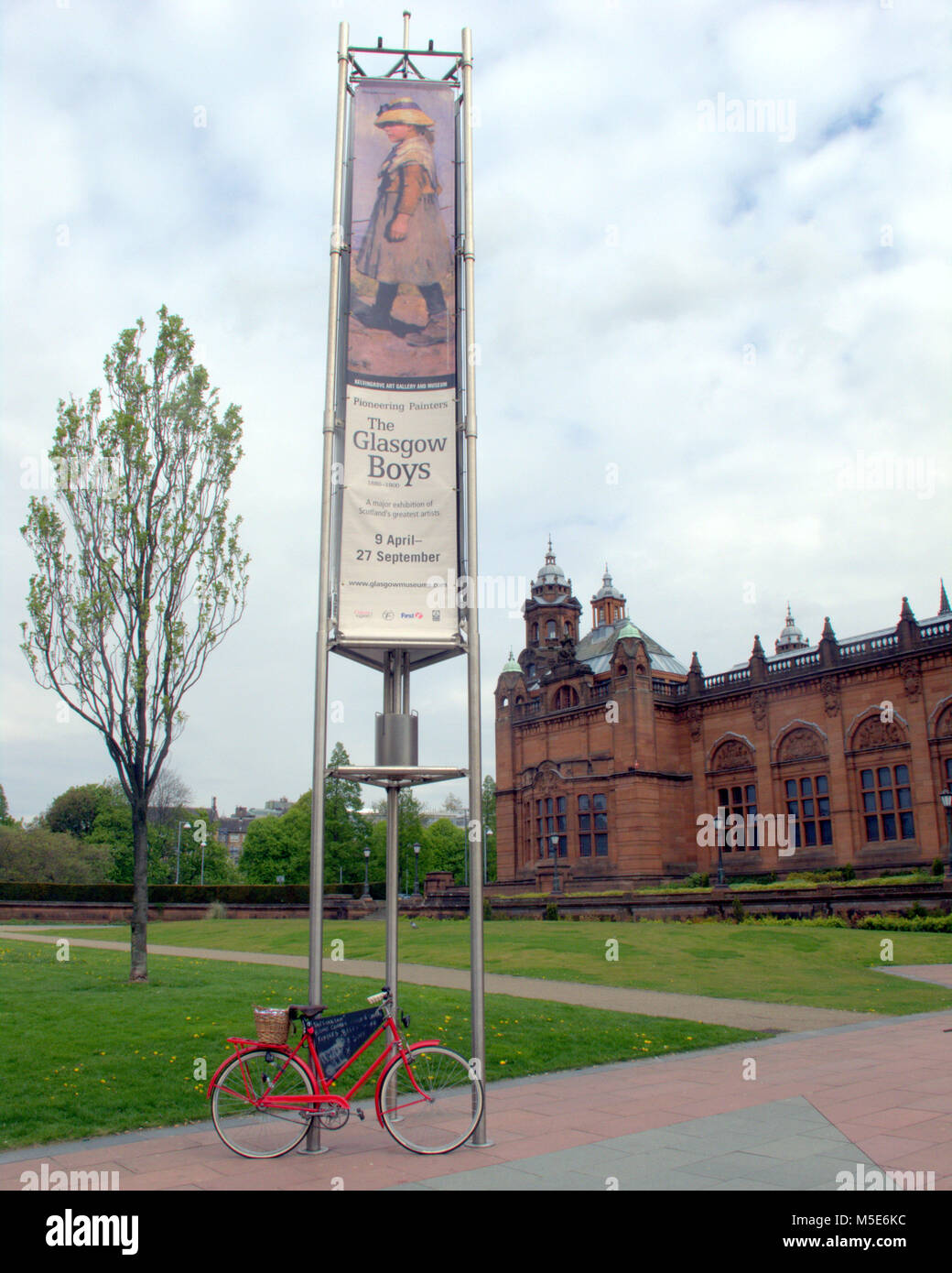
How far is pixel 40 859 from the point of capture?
65.1m

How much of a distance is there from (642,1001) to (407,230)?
13610mm

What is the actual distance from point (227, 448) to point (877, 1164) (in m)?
16.7

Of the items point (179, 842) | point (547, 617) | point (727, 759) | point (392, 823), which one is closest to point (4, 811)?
point (179, 842)

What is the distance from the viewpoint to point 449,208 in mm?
9344

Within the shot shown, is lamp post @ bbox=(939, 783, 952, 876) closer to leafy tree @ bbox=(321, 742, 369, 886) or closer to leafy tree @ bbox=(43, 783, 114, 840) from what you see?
leafy tree @ bbox=(321, 742, 369, 886)

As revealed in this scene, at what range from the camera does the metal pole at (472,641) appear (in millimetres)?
7719

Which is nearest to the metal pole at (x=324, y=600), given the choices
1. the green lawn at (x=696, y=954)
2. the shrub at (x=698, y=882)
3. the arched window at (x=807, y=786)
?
the green lawn at (x=696, y=954)

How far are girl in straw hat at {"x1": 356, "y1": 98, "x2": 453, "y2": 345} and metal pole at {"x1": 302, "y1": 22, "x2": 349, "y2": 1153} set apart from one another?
0.31 meters

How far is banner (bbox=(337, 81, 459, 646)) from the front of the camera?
8625 mm

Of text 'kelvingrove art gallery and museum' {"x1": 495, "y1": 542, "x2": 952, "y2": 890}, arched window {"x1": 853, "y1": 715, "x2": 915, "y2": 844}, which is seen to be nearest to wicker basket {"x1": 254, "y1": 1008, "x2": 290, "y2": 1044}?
text 'kelvingrove art gallery and museum' {"x1": 495, "y1": 542, "x2": 952, "y2": 890}

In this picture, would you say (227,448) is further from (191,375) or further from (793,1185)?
(793,1185)

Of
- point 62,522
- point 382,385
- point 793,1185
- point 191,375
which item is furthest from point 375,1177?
point 191,375

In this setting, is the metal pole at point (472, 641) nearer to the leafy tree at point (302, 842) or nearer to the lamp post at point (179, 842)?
the leafy tree at point (302, 842)

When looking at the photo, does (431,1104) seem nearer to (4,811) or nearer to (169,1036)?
(169,1036)
